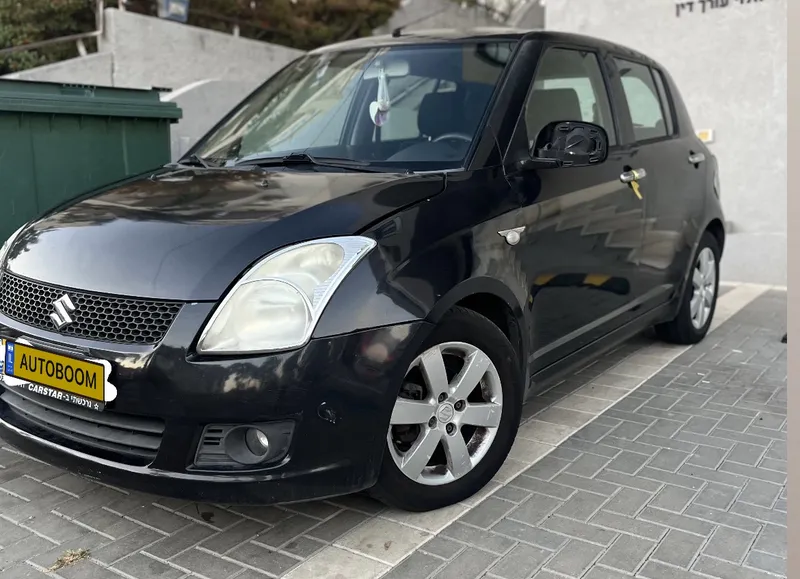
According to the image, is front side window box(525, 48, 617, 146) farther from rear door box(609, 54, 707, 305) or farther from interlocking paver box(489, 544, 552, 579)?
interlocking paver box(489, 544, 552, 579)

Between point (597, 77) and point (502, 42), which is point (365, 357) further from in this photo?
point (597, 77)

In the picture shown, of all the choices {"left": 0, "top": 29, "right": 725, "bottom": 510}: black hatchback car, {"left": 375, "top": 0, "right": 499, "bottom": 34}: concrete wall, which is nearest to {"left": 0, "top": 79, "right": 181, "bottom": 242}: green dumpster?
{"left": 0, "top": 29, "right": 725, "bottom": 510}: black hatchback car

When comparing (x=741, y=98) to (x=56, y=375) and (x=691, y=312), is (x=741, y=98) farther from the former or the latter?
(x=56, y=375)

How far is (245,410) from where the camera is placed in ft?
7.80

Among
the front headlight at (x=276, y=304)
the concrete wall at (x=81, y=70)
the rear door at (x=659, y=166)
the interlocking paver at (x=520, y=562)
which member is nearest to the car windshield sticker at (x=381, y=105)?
the front headlight at (x=276, y=304)

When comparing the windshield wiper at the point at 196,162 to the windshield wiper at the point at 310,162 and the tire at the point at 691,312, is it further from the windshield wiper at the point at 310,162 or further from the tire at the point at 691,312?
the tire at the point at 691,312

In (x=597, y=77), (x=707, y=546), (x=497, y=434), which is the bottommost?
(x=707, y=546)

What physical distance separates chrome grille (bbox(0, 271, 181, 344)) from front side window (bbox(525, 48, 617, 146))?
5.75ft

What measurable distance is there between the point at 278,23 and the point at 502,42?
1028 centimetres

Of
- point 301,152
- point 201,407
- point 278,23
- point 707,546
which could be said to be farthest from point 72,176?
point 278,23

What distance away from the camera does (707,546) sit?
2.74m

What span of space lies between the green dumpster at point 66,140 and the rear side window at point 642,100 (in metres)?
2.83

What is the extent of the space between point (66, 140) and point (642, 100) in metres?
3.33

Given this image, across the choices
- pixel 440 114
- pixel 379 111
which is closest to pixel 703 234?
pixel 440 114
